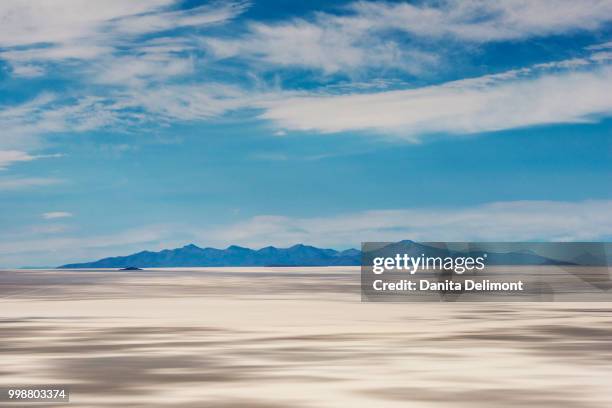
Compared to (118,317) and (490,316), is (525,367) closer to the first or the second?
(490,316)

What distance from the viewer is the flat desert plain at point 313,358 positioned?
47.8 ft

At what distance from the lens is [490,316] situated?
33719mm

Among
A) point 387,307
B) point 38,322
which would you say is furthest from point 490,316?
point 38,322

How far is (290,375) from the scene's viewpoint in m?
17.0

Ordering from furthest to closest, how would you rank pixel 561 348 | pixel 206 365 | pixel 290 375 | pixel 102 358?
pixel 561 348, pixel 102 358, pixel 206 365, pixel 290 375

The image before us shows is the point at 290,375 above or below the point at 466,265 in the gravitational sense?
below

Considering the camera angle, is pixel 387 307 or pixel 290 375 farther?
pixel 387 307

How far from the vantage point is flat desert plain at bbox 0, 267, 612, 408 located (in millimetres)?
14570

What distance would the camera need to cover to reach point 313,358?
773 inches

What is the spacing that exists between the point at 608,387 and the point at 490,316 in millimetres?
18453

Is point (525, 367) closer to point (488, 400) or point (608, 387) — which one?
point (608, 387)

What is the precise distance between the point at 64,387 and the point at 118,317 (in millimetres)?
18035

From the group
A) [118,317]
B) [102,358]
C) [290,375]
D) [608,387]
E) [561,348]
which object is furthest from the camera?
[118,317]

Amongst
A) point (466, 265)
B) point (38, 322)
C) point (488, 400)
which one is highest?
point (466, 265)
